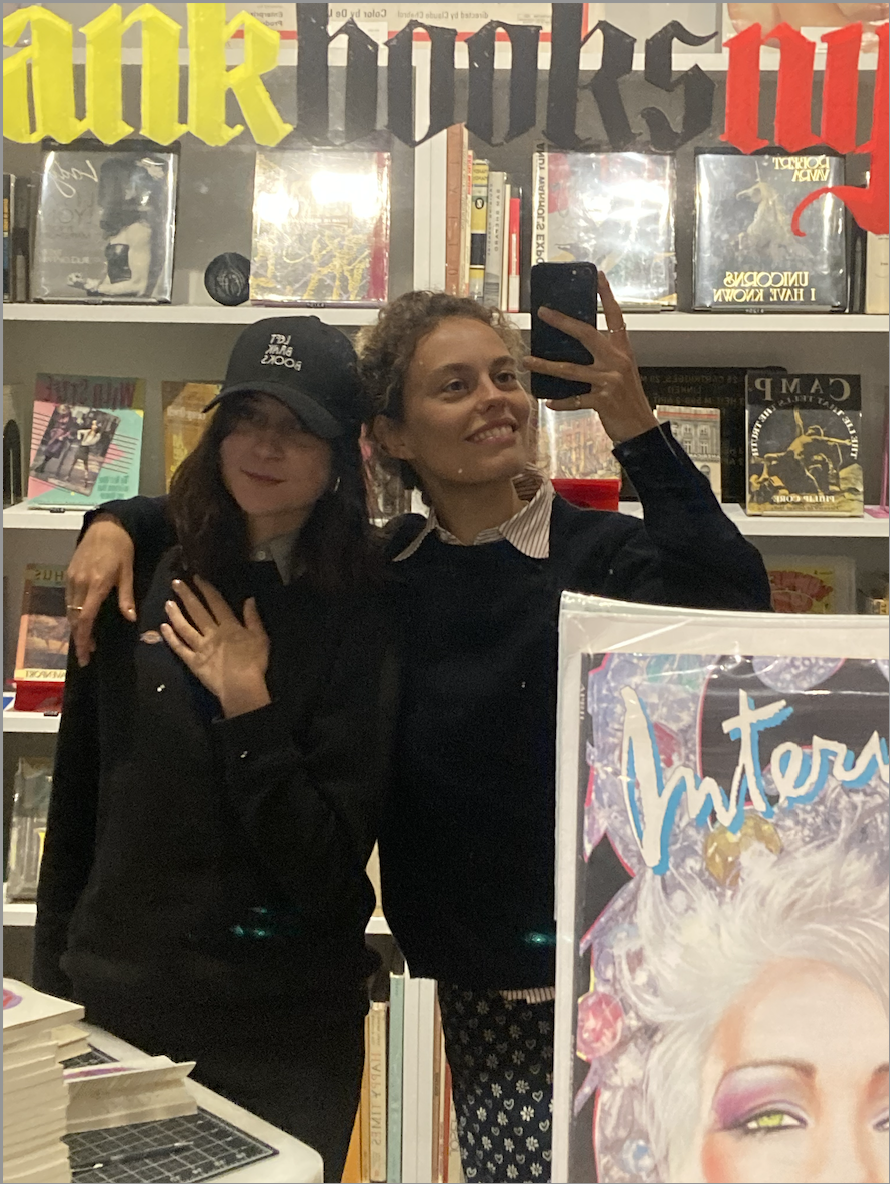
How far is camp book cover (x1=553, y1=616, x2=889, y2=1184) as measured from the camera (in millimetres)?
858

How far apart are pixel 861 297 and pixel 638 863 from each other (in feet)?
1.87

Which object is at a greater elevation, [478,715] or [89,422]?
[89,422]

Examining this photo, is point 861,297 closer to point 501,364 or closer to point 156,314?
point 501,364

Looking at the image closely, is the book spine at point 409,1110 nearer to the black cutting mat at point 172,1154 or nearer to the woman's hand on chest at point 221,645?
the black cutting mat at point 172,1154

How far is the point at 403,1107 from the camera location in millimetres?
1210

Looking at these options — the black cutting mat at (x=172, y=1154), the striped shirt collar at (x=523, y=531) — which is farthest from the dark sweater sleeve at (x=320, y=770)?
the black cutting mat at (x=172, y=1154)

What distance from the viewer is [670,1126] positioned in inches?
33.9

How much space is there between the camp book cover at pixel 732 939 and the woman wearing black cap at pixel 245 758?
0.92 feet

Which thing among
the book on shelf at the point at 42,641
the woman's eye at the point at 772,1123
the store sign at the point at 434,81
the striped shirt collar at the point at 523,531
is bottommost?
the woman's eye at the point at 772,1123

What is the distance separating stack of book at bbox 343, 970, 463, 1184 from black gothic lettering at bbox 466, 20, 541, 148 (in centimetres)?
86

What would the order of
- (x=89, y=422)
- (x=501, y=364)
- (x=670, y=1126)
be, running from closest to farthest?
(x=670, y=1126) < (x=501, y=364) < (x=89, y=422)

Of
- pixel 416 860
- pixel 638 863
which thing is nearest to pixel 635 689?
pixel 638 863

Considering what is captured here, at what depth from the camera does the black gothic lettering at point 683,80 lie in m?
1.00

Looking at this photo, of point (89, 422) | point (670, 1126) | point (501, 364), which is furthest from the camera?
point (89, 422)
